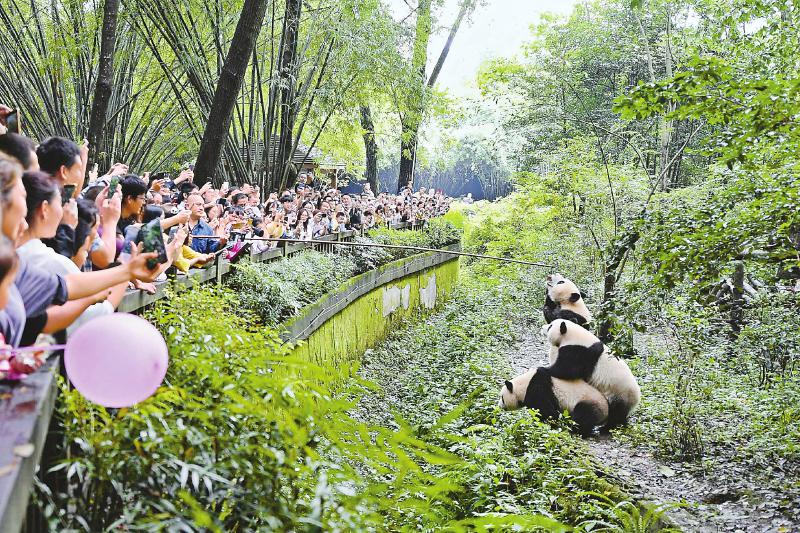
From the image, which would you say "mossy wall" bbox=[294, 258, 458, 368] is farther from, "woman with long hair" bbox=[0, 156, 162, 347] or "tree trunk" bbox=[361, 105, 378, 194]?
"tree trunk" bbox=[361, 105, 378, 194]

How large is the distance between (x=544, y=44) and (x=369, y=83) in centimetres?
705

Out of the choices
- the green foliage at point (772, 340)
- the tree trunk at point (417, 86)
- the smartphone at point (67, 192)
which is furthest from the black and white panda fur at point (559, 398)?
the tree trunk at point (417, 86)

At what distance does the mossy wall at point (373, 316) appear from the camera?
922cm

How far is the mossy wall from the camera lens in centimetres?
922

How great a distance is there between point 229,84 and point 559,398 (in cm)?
488

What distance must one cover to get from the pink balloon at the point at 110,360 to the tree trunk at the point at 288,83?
9.32 m

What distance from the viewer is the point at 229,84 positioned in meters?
8.01

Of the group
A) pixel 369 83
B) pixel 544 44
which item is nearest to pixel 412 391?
pixel 369 83

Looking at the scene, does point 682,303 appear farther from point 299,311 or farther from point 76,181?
point 76,181

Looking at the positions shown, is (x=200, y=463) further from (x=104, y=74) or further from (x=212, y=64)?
(x=212, y=64)

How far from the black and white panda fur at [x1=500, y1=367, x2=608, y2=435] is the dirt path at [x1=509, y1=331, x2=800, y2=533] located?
0.26 metres

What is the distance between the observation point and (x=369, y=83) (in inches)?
551

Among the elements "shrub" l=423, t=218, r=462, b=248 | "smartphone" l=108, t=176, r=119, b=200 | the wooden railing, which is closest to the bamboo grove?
"shrub" l=423, t=218, r=462, b=248

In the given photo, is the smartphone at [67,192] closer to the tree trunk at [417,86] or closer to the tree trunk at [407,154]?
the tree trunk at [417,86]
